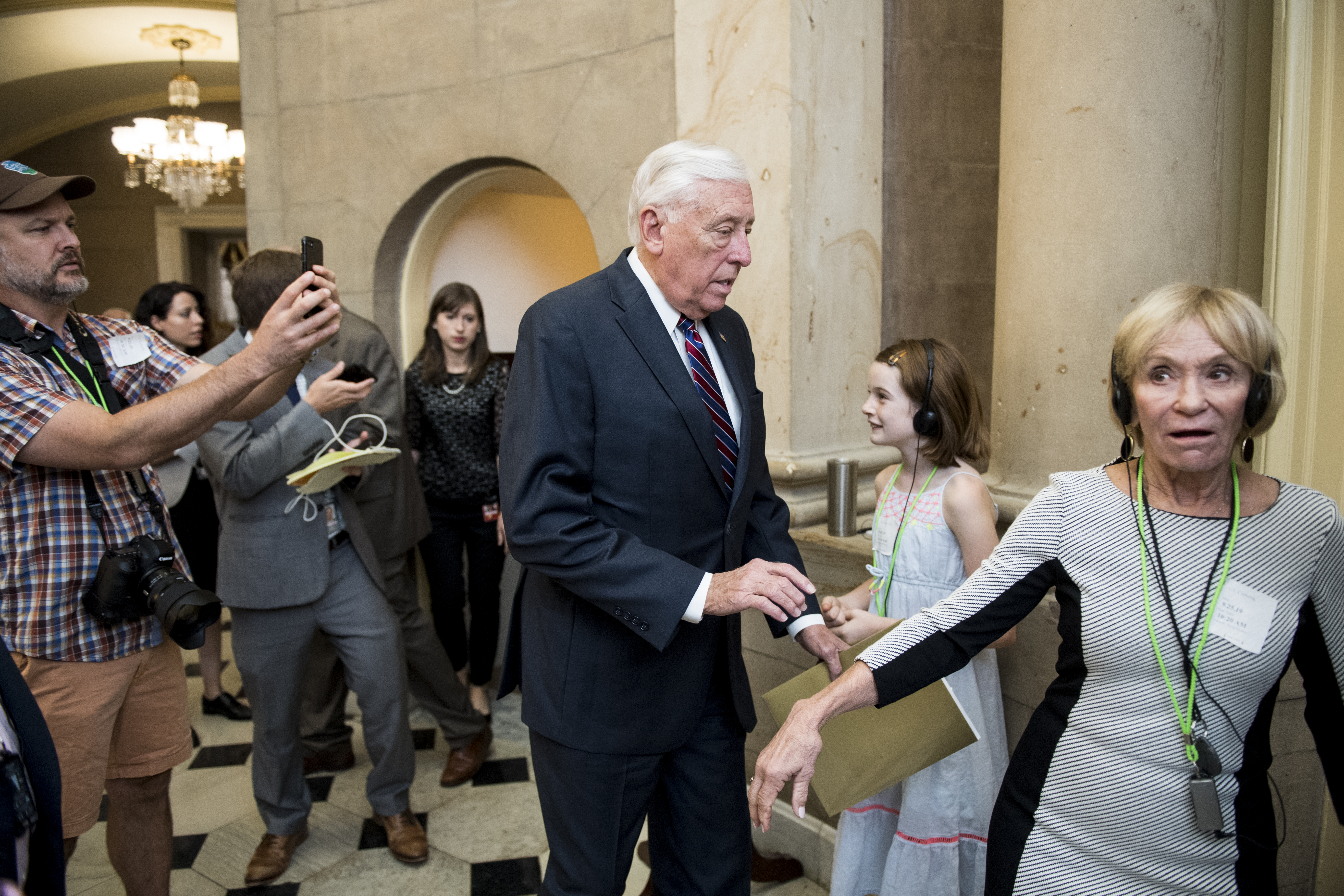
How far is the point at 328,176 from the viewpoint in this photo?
4.55 m

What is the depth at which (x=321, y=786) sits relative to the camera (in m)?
3.61

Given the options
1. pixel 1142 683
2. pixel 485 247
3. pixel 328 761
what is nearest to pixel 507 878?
pixel 328 761

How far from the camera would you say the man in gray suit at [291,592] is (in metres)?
2.79

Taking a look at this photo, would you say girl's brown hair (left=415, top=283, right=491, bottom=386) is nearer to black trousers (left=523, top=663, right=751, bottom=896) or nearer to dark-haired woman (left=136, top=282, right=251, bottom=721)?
dark-haired woman (left=136, top=282, right=251, bottom=721)

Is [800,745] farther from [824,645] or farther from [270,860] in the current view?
[270,860]

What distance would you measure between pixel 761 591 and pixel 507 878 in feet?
6.10

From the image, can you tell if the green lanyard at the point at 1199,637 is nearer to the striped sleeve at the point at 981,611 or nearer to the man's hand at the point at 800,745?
the striped sleeve at the point at 981,611

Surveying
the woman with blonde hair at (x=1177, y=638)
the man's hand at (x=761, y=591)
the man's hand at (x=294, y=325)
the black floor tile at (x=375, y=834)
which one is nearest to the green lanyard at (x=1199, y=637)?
the woman with blonde hair at (x=1177, y=638)

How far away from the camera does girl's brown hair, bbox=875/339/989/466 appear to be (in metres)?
2.17

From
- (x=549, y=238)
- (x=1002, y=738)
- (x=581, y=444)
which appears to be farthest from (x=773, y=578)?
(x=549, y=238)

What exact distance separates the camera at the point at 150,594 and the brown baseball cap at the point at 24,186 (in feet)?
2.52

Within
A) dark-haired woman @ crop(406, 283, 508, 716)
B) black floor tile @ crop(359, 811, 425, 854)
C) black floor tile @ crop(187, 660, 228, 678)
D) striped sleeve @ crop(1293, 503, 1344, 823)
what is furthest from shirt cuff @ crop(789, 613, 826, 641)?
black floor tile @ crop(187, 660, 228, 678)

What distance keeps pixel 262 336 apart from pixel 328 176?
117 inches

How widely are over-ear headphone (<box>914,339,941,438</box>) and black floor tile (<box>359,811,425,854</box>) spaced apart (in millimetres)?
2217
